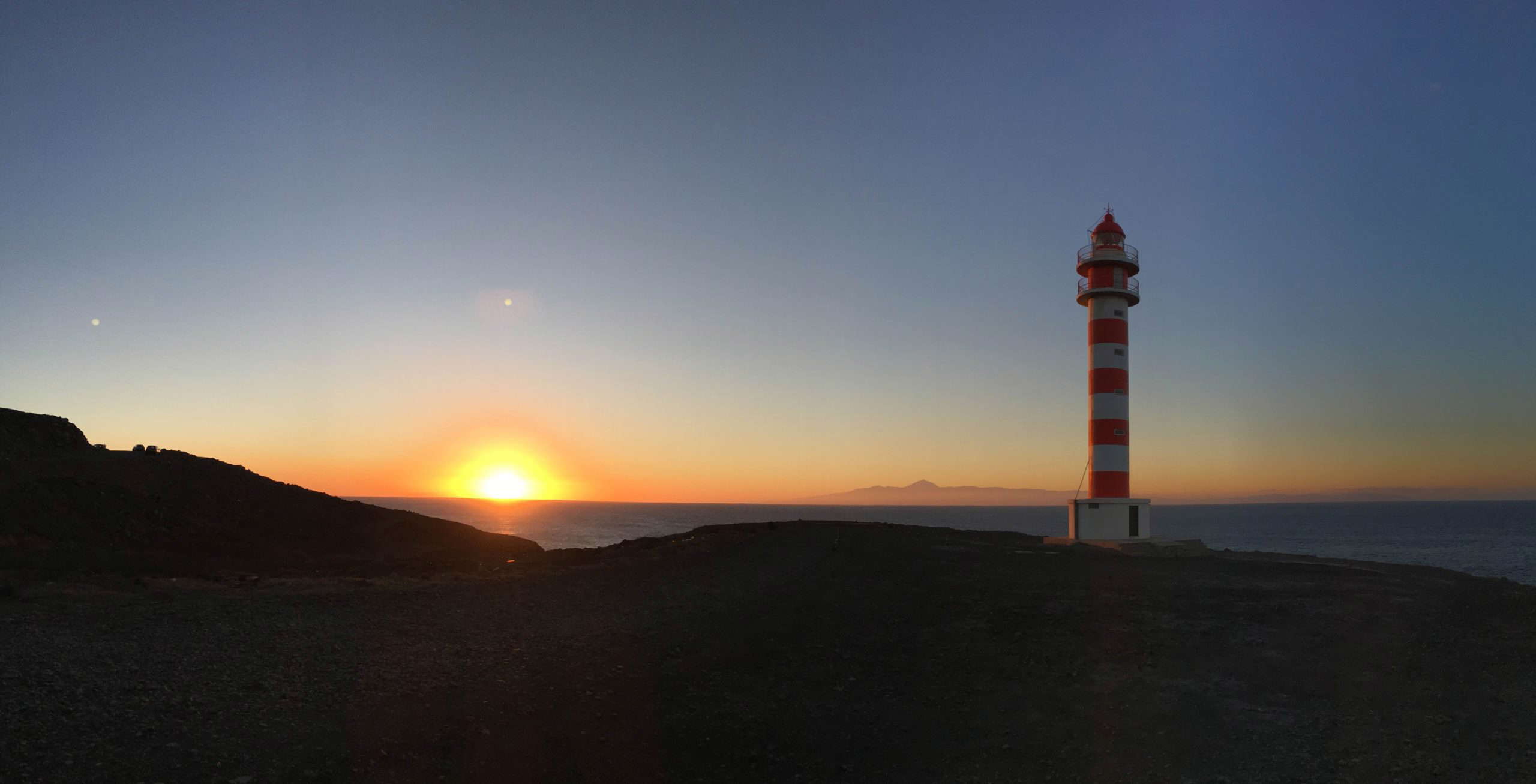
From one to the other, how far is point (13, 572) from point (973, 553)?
80.4ft

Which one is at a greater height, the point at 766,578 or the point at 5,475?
the point at 5,475

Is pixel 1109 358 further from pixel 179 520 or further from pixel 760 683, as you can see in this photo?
pixel 179 520

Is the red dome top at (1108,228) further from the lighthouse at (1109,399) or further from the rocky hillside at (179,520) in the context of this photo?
the rocky hillside at (179,520)

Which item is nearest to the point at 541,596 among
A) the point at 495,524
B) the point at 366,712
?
the point at 366,712

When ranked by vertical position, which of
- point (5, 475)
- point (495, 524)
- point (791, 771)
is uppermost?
point (5, 475)

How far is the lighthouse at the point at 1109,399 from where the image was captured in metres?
31.6

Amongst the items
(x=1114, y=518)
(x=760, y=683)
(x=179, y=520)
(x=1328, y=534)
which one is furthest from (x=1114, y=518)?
(x=1328, y=534)

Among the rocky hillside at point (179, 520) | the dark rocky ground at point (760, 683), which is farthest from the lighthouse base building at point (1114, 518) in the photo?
the rocky hillside at point (179, 520)

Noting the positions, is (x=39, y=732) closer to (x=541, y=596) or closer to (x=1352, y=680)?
(x=541, y=596)

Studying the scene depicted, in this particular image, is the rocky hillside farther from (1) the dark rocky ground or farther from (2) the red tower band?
(2) the red tower band

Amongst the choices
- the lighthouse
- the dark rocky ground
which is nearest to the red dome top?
the lighthouse

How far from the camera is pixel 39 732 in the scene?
912 cm

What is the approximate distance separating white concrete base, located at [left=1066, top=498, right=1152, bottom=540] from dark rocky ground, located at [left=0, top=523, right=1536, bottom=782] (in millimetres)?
10434

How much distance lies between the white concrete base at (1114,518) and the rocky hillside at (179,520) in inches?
783
